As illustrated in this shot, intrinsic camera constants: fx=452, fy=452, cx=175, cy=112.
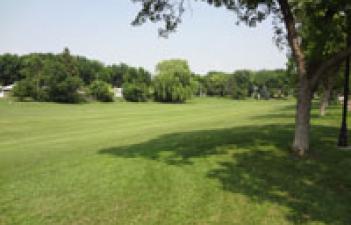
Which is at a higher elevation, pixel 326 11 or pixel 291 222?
pixel 326 11

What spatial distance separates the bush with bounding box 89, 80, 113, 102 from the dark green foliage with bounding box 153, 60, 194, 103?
42.4ft

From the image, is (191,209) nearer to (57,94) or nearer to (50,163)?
(50,163)

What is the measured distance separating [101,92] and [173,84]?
17.8 meters

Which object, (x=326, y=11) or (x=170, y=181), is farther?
(x=326, y=11)

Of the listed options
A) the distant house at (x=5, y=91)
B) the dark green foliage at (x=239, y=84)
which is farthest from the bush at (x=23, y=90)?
the dark green foliage at (x=239, y=84)

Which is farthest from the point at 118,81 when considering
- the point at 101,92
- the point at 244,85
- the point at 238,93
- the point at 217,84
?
the point at 101,92

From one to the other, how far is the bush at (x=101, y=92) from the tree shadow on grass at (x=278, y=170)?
83.3 meters

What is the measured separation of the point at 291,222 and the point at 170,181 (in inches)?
145

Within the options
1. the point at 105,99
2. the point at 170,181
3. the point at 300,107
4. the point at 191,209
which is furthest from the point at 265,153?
the point at 105,99

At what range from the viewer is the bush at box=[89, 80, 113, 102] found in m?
100

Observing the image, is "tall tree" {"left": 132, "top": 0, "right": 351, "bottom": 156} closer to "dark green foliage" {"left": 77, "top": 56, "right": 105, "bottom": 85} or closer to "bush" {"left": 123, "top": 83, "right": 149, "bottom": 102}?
"bush" {"left": 123, "top": 83, "right": 149, "bottom": 102}

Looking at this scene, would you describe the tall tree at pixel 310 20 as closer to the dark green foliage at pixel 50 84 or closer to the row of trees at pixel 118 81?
the row of trees at pixel 118 81

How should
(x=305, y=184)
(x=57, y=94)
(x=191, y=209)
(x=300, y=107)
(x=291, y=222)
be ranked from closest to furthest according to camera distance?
(x=291, y=222) < (x=191, y=209) < (x=305, y=184) < (x=300, y=107) < (x=57, y=94)

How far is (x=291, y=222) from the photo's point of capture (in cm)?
823
